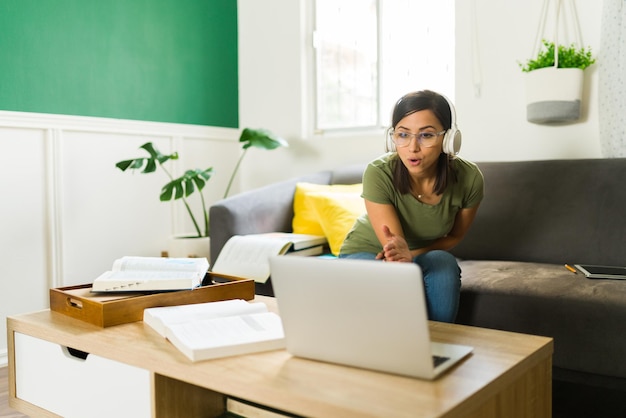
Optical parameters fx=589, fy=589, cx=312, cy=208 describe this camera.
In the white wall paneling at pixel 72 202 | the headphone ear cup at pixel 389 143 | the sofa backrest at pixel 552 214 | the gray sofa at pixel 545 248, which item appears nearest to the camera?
the gray sofa at pixel 545 248

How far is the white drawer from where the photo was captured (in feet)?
3.89

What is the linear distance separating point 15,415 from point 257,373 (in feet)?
4.24

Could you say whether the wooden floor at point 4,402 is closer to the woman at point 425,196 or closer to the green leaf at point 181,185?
the green leaf at point 181,185


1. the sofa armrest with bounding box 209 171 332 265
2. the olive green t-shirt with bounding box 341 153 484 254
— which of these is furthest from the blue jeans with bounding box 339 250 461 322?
the sofa armrest with bounding box 209 171 332 265

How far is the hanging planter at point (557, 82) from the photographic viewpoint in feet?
7.77

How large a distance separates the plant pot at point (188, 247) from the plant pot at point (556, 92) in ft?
5.59

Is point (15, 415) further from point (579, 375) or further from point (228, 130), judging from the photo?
point (228, 130)

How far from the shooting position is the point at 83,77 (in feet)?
9.62

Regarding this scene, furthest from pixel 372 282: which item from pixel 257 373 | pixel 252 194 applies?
pixel 252 194

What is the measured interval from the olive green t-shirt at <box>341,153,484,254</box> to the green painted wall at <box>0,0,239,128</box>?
5.76 ft

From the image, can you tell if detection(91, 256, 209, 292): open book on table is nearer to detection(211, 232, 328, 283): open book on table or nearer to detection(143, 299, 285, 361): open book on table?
detection(143, 299, 285, 361): open book on table

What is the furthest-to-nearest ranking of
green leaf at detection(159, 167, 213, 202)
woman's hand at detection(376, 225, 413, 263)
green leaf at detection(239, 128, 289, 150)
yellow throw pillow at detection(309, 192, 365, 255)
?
green leaf at detection(239, 128, 289, 150)
green leaf at detection(159, 167, 213, 202)
yellow throw pillow at detection(309, 192, 365, 255)
woman's hand at detection(376, 225, 413, 263)

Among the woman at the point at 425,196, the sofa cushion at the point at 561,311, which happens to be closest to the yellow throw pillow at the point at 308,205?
the woman at the point at 425,196

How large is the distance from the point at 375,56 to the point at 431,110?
1.68 m
